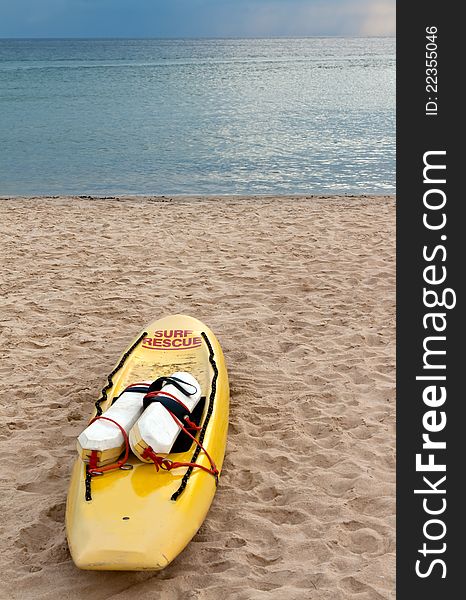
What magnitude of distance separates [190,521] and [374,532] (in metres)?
1.02

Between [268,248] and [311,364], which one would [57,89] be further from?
[311,364]

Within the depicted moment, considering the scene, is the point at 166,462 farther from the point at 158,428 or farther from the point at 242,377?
the point at 242,377

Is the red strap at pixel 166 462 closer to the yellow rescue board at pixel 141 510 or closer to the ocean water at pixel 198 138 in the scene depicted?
the yellow rescue board at pixel 141 510

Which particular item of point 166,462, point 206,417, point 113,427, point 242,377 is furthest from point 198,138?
point 166,462

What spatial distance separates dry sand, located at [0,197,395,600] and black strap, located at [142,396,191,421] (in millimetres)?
518

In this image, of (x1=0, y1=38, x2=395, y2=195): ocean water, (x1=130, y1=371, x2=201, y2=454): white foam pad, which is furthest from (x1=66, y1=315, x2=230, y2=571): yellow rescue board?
(x1=0, y1=38, x2=395, y2=195): ocean water

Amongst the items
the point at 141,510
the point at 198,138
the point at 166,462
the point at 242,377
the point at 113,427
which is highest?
the point at 198,138

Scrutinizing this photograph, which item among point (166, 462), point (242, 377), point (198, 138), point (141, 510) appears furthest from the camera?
point (198, 138)

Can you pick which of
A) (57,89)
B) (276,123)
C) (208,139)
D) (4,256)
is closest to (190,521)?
(4,256)

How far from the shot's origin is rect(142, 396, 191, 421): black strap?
163 inches

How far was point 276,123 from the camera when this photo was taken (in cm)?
2481

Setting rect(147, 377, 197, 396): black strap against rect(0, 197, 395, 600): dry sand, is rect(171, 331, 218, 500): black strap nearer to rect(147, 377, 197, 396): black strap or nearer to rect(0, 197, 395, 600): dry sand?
rect(147, 377, 197, 396): black strap

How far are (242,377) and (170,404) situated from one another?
1591 mm

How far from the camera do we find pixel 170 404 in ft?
13.7
